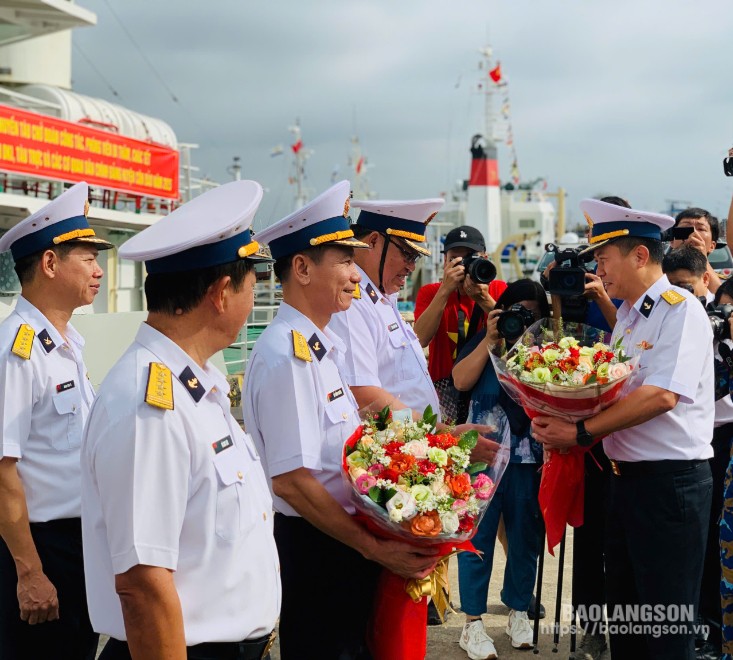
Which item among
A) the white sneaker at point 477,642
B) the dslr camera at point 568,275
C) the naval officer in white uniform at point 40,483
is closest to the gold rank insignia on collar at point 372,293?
the dslr camera at point 568,275

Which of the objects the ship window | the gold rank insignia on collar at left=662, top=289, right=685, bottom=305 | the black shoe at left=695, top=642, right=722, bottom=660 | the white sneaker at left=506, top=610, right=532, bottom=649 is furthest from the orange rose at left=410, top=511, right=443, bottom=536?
the ship window

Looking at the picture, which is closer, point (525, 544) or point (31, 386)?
point (31, 386)

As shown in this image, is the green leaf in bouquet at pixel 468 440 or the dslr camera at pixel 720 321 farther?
the dslr camera at pixel 720 321

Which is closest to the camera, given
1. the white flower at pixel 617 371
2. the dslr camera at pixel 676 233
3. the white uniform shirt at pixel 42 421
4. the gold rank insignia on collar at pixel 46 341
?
the white uniform shirt at pixel 42 421

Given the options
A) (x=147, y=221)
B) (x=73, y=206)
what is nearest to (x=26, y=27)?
(x=147, y=221)

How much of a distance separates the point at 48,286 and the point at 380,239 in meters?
1.43

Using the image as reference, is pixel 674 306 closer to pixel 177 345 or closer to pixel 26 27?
pixel 177 345

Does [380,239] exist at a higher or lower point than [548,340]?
higher

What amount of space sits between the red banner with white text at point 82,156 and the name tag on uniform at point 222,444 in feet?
36.7

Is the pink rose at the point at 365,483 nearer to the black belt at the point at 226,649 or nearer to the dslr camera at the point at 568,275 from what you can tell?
the black belt at the point at 226,649

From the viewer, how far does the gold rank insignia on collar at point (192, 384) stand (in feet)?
6.10

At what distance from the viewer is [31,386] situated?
9.41 feet

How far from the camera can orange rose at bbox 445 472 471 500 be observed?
239cm

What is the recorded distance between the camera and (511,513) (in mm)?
4309
